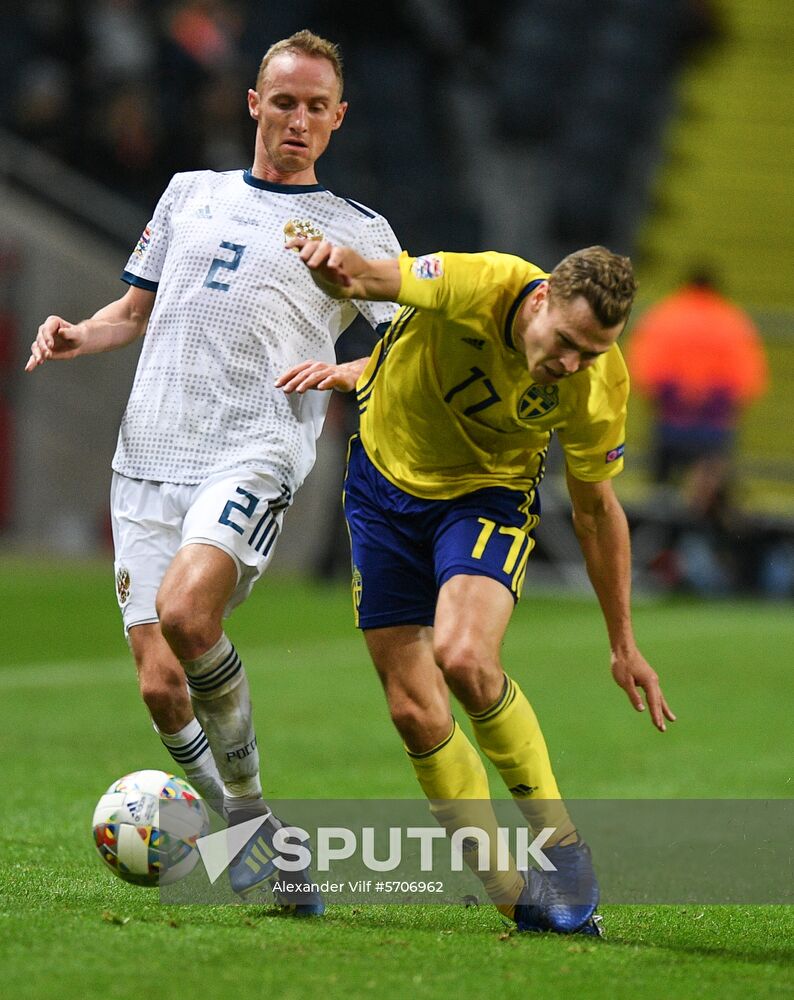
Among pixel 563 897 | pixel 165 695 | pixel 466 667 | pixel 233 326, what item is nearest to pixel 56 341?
pixel 233 326

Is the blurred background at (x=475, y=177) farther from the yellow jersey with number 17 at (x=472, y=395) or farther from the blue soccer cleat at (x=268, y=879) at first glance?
the blue soccer cleat at (x=268, y=879)

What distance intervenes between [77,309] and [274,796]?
1233 centimetres

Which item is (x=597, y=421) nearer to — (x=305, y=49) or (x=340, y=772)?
(x=305, y=49)

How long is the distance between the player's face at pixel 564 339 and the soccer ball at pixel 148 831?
168 centimetres

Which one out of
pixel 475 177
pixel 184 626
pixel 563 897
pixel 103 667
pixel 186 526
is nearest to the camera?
pixel 563 897

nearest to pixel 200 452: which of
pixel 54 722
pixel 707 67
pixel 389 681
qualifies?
pixel 389 681

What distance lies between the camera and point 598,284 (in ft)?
14.3

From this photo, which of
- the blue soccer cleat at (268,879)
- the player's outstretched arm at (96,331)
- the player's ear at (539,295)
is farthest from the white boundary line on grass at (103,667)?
the player's ear at (539,295)

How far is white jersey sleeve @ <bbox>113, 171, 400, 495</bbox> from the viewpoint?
206 inches

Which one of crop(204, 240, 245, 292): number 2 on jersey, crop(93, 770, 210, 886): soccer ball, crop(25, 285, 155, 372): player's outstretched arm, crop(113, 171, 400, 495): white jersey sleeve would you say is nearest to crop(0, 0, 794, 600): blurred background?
crop(25, 285, 155, 372): player's outstretched arm

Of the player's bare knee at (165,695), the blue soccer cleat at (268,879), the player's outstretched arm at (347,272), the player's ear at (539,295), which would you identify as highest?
the player's outstretched arm at (347,272)

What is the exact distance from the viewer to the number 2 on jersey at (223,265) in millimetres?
5297

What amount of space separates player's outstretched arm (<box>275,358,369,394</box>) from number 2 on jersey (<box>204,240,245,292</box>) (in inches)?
16.7

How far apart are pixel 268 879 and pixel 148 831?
38 centimetres
